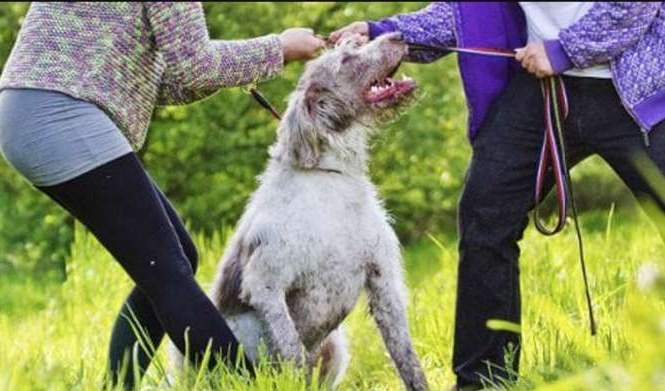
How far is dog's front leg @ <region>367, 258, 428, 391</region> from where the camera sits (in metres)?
5.62

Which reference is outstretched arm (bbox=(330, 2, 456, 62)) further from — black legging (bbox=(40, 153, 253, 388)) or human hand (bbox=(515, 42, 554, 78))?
black legging (bbox=(40, 153, 253, 388))

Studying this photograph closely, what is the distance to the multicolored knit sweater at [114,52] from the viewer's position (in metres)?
4.75

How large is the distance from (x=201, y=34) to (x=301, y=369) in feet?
3.87

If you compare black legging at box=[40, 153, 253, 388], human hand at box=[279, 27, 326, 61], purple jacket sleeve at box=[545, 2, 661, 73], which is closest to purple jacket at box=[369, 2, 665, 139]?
purple jacket sleeve at box=[545, 2, 661, 73]

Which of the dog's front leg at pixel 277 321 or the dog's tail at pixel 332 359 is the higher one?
the dog's front leg at pixel 277 321

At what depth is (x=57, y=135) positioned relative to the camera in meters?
4.76

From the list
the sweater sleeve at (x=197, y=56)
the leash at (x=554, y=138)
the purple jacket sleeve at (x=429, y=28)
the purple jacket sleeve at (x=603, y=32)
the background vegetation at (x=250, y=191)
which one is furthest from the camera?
the background vegetation at (x=250, y=191)

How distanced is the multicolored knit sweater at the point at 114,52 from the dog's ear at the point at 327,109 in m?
0.74

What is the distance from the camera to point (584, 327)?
5.81 m

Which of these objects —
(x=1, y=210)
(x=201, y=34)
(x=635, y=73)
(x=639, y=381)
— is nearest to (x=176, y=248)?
(x=201, y=34)

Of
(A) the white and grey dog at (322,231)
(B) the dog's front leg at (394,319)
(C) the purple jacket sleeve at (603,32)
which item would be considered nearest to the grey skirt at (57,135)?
(A) the white and grey dog at (322,231)

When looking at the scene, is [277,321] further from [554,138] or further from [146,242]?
[554,138]

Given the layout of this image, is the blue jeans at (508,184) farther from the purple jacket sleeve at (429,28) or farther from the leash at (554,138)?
the purple jacket sleeve at (429,28)

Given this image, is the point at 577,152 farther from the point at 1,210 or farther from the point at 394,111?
the point at 1,210
